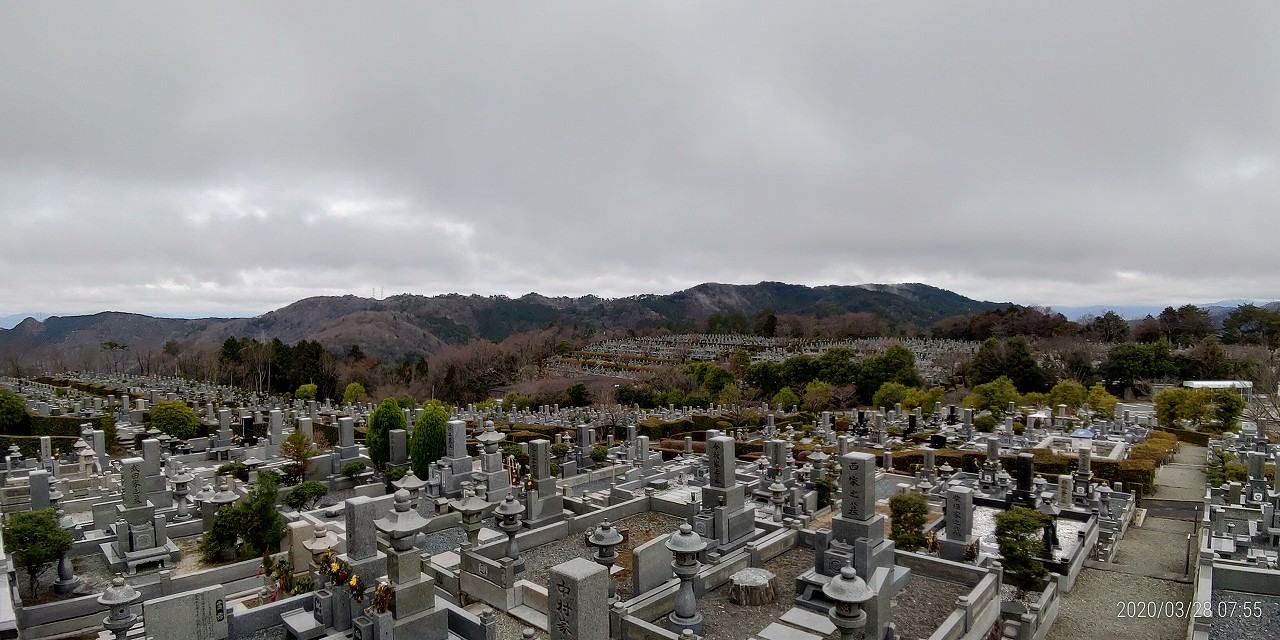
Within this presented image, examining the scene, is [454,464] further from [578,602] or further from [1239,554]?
[1239,554]

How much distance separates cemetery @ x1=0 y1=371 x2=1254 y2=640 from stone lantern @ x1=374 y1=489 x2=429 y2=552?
29mm

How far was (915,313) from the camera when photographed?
12256cm

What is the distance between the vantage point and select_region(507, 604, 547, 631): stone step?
9.85 m

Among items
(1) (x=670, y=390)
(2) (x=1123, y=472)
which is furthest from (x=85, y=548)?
(1) (x=670, y=390)

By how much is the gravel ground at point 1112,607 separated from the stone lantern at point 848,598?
17.7 feet

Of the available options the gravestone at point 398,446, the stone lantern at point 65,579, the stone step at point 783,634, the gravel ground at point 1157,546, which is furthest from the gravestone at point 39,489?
the gravel ground at point 1157,546

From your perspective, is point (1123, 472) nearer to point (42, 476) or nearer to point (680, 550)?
point (680, 550)

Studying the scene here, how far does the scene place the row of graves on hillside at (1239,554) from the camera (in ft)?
33.1

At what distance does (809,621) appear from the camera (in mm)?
8969

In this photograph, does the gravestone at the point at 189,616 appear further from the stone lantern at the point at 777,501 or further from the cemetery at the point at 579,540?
the stone lantern at the point at 777,501

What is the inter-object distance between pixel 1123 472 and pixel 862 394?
2343 centimetres

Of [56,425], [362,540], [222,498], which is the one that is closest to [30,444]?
[56,425]
